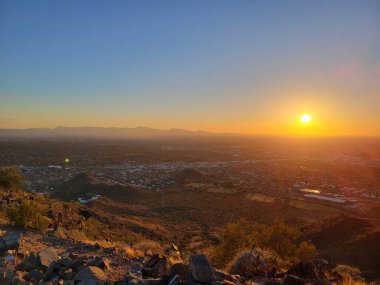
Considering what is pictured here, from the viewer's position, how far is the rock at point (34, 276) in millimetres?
8441

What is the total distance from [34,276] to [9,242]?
2998 mm

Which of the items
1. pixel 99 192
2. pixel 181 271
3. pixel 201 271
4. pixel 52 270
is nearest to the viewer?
pixel 201 271

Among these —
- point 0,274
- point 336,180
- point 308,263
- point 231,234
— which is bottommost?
point 336,180

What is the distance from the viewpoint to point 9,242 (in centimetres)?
1095

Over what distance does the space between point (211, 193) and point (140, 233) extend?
2770 cm

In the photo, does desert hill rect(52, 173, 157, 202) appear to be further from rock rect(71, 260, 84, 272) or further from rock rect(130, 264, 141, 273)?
rock rect(71, 260, 84, 272)

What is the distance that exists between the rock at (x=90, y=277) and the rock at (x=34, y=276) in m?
1.00

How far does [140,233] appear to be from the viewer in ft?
99.7

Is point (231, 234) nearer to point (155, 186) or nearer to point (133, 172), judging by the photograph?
point (155, 186)

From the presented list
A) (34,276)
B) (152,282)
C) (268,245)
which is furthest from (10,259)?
(268,245)

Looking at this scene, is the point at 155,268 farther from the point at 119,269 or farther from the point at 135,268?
the point at 119,269

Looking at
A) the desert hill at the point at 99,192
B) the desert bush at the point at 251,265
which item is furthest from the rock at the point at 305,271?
the desert hill at the point at 99,192

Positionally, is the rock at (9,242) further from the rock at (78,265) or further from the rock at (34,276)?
the rock at (78,265)

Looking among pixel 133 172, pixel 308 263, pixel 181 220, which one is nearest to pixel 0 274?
pixel 308 263
